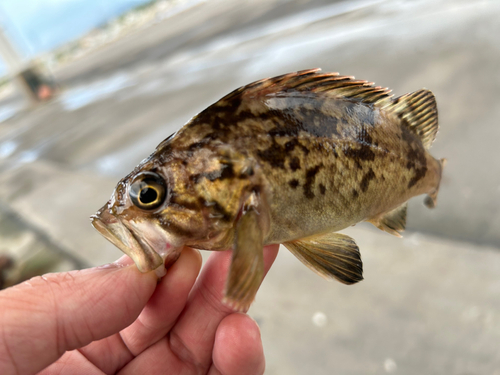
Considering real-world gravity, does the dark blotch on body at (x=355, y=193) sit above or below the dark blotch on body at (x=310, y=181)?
below

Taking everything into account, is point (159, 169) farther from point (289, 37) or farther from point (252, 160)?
point (289, 37)

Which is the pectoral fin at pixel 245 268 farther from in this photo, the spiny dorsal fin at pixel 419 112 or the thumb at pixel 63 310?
the spiny dorsal fin at pixel 419 112

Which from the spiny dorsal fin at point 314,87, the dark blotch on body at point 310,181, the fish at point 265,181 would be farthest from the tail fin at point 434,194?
the dark blotch on body at point 310,181

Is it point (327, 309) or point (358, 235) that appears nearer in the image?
point (327, 309)

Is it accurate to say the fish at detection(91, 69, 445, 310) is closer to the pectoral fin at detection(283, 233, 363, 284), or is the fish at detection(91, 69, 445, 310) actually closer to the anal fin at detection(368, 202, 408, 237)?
the pectoral fin at detection(283, 233, 363, 284)

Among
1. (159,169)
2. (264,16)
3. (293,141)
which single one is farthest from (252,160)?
(264,16)

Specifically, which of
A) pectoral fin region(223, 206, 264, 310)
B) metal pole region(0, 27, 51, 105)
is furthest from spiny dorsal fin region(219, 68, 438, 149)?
metal pole region(0, 27, 51, 105)
